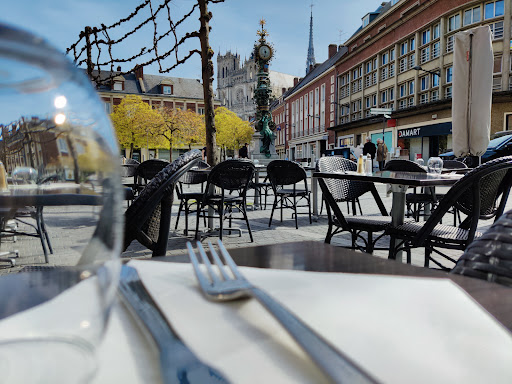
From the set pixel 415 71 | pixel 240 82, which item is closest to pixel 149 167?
pixel 415 71

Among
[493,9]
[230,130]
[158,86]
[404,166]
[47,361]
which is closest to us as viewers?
[47,361]

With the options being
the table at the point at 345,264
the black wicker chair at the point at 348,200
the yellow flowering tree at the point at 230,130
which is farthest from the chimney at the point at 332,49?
the table at the point at 345,264

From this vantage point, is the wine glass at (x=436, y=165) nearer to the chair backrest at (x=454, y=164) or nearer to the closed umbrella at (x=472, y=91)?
the closed umbrella at (x=472, y=91)

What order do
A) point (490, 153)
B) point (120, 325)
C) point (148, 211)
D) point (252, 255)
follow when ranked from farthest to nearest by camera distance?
point (490, 153) < point (148, 211) < point (252, 255) < point (120, 325)

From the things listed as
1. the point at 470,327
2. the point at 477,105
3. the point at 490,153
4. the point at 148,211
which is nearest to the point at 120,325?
the point at 470,327

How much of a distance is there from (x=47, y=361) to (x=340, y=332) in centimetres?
25

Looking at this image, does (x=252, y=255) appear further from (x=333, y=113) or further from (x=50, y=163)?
(x=333, y=113)

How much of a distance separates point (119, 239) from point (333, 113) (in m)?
38.5

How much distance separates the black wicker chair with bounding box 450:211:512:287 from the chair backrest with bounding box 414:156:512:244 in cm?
155

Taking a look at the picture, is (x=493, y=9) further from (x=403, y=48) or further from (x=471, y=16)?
(x=403, y=48)

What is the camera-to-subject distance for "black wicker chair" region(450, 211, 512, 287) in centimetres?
63

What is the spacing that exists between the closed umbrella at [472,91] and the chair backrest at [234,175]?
3.15 meters

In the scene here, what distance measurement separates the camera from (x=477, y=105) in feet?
16.7

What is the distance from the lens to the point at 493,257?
0.65 m
